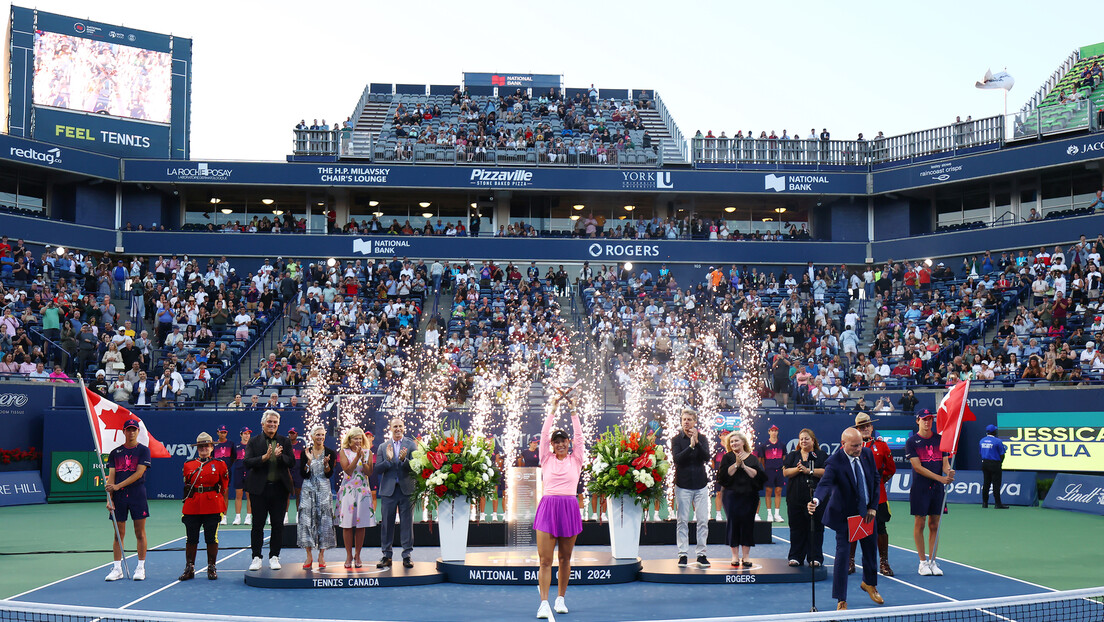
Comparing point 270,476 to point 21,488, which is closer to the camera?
point 270,476

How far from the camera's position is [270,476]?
1417cm

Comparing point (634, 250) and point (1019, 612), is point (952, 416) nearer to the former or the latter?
point (1019, 612)

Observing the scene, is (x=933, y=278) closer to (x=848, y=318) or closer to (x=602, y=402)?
(x=848, y=318)

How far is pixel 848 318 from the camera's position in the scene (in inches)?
1435

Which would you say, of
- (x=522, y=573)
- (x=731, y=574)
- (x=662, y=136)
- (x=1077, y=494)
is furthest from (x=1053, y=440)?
(x=662, y=136)

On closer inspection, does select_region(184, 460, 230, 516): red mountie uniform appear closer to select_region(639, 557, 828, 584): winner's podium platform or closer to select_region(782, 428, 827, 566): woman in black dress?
select_region(639, 557, 828, 584): winner's podium platform

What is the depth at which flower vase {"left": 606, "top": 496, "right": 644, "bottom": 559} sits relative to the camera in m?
14.9

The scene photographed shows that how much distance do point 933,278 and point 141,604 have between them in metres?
33.4

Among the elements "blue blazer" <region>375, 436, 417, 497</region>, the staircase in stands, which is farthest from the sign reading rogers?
"blue blazer" <region>375, 436, 417, 497</region>

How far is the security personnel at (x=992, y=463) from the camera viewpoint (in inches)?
973

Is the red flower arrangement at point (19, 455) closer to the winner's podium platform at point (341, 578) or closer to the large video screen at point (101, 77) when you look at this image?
the winner's podium platform at point (341, 578)

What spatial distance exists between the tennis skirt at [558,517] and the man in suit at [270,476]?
419cm

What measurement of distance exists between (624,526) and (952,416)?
→ 15.8 feet

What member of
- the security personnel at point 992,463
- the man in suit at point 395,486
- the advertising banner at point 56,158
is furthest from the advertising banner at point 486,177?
the man in suit at point 395,486
